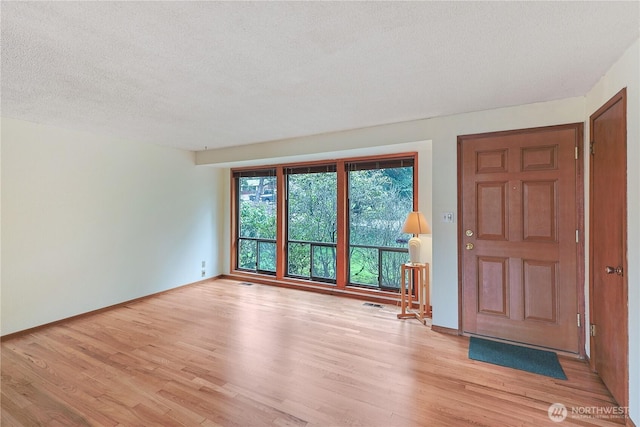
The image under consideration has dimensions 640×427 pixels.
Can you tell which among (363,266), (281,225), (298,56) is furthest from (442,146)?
(281,225)

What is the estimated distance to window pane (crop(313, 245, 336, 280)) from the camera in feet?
16.0

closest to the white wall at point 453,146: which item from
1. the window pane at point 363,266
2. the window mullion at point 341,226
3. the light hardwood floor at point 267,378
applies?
the light hardwood floor at point 267,378

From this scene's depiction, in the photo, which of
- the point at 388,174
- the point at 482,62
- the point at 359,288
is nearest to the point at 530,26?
the point at 482,62

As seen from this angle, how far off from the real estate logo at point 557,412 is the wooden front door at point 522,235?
96 centimetres

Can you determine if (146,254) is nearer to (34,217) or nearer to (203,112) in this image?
(34,217)

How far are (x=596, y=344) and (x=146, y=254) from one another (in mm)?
5399

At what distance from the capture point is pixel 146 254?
14.9 feet

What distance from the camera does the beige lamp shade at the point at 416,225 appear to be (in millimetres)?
3641

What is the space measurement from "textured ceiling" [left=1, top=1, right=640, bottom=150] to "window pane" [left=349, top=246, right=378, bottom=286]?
7.09 ft

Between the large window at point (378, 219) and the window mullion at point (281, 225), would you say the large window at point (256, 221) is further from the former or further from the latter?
the large window at point (378, 219)

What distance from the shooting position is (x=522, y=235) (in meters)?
2.95

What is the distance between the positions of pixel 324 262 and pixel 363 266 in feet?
2.26

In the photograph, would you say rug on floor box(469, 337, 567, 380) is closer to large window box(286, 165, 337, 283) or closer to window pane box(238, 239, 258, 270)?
large window box(286, 165, 337, 283)

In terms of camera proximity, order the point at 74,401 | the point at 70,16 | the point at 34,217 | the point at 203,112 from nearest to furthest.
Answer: the point at 70,16, the point at 74,401, the point at 203,112, the point at 34,217
